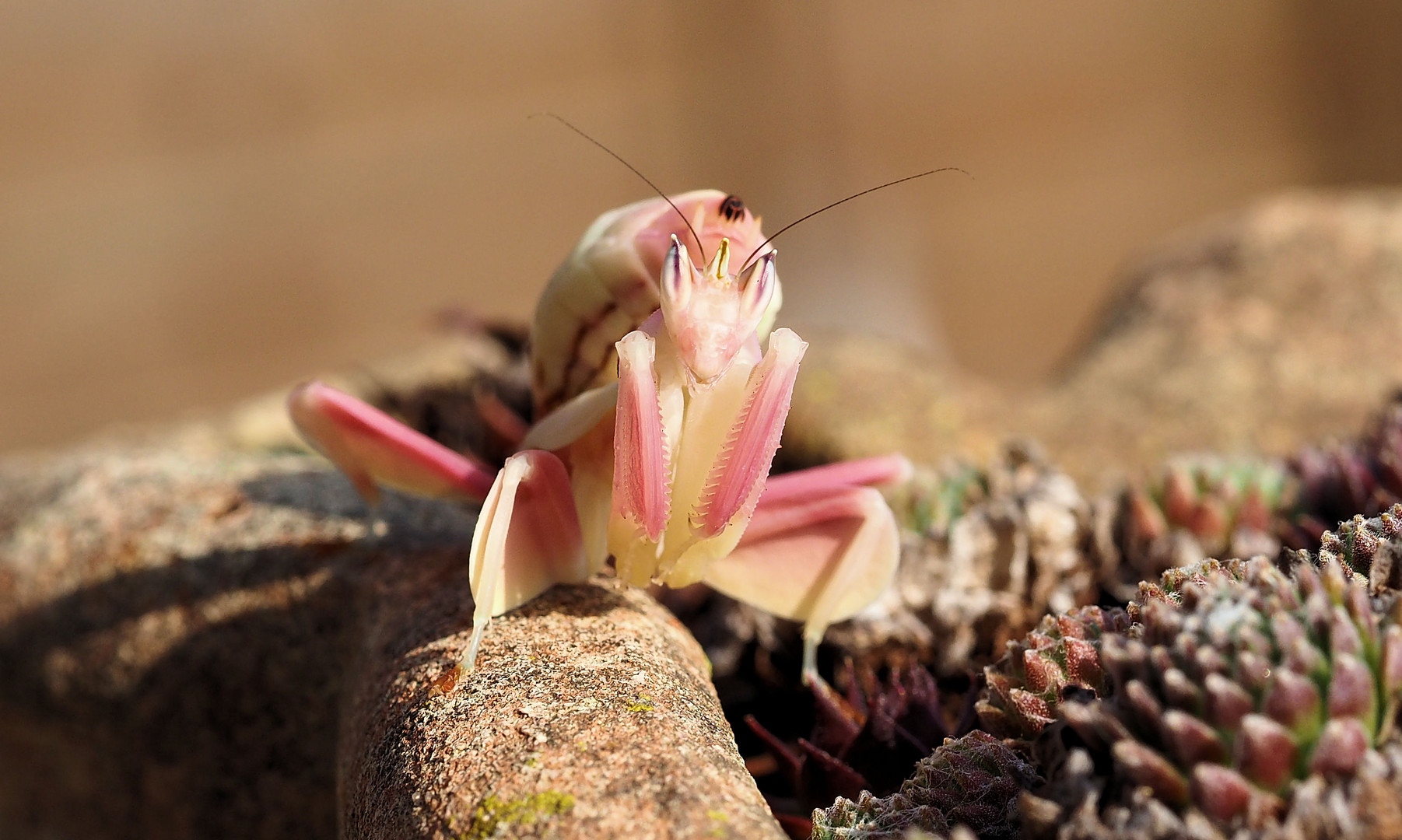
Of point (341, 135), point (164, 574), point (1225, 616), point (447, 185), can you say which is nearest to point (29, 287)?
point (341, 135)

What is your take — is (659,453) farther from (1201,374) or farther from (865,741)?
(1201,374)

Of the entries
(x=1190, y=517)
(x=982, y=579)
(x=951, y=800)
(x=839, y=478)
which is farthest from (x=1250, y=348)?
(x=951, y=800)

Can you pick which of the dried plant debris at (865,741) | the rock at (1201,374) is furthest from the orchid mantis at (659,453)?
the rock at (1201,374)

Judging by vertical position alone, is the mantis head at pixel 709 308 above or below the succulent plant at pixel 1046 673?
above

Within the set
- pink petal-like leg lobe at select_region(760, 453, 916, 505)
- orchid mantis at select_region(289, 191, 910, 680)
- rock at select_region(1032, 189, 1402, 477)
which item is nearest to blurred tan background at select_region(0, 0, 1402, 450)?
rock at select_region(1032, 189, 1402, 477)

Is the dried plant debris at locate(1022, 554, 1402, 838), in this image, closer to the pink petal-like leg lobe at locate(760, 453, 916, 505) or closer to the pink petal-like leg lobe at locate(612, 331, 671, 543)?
the pink petal-like leg lobe at locate(612, 331, 671, 543)

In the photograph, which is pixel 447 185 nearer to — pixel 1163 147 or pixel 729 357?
pixel 1163 147

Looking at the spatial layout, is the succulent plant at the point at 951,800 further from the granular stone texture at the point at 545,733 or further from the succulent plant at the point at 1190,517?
the succulent plant at the point at 1190,517
